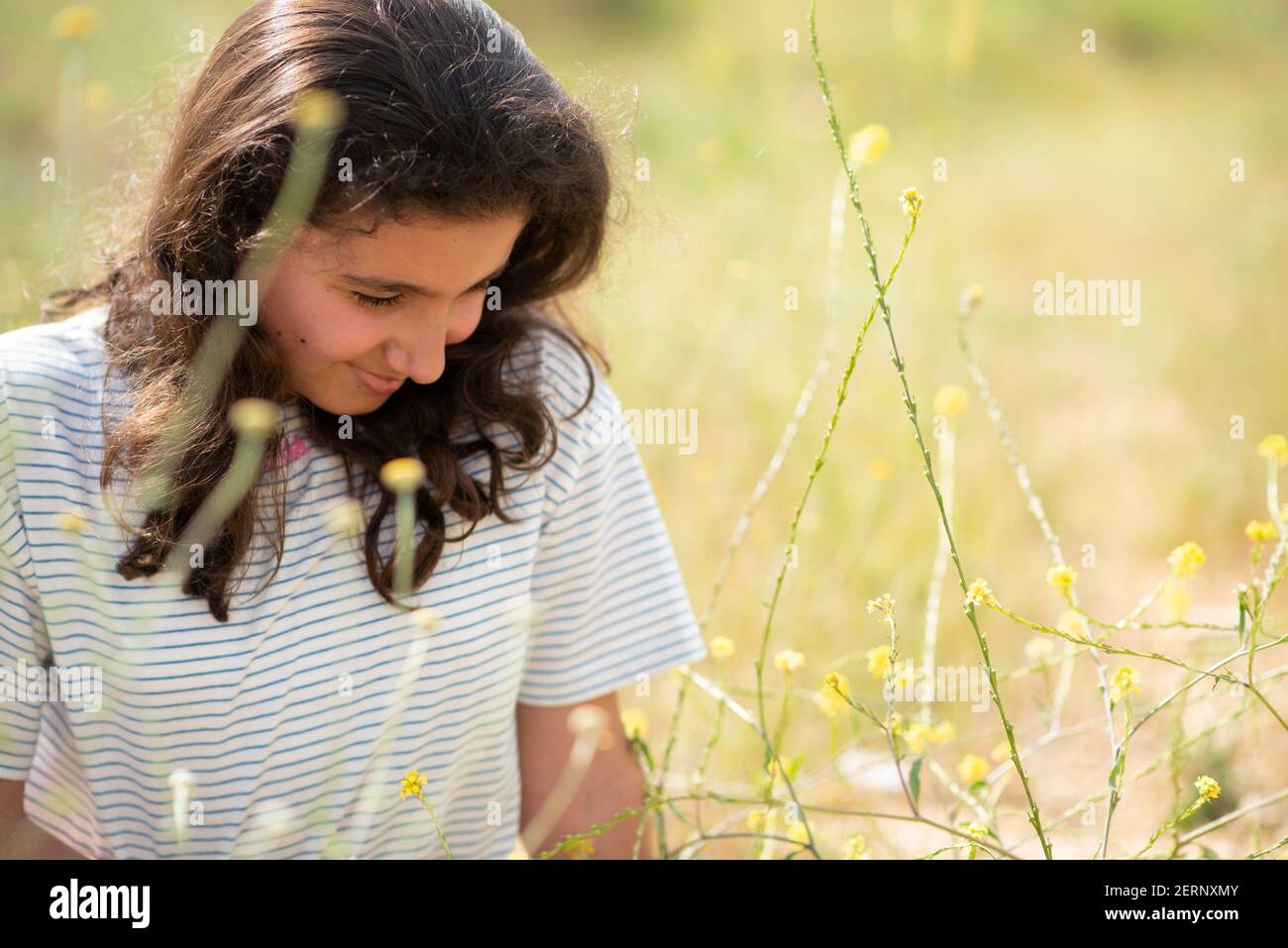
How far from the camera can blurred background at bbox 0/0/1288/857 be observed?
5.96ft

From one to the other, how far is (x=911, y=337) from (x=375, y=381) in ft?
6.69

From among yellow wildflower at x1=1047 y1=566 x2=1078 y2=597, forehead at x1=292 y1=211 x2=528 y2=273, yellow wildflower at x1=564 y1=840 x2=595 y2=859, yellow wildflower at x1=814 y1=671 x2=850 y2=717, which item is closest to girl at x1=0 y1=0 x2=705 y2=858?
forehead at x1=292 y1=211 x2=528 y2=273

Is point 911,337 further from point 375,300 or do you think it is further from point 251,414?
point 251,414

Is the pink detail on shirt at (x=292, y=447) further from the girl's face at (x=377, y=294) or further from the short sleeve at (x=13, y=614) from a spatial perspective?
the short sleeve at (x=13, y=614)

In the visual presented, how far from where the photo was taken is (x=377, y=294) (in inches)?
41.9

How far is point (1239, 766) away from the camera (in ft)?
5.93

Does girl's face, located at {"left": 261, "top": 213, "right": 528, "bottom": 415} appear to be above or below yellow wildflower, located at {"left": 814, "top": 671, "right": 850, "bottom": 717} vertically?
above

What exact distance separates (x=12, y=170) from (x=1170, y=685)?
3541 millimetres

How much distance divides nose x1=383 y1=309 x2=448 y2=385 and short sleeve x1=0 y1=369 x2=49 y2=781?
1.17ft

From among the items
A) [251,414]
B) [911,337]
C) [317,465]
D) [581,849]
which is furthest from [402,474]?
[911,337]

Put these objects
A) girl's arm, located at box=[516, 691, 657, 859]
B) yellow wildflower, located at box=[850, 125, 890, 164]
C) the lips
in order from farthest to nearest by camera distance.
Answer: yellow wildflower, located at box=[850, 125, 890, 164] → girl's arm, located at box=[516, 691, 657, 859] → the lips

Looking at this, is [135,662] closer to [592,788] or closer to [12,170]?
[592,788]

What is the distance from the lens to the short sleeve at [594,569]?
1.32 meters

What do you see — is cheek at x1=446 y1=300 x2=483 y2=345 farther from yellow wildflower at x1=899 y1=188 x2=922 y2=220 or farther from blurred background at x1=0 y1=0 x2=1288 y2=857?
yellow wildflower at x1=899 y1=188 x2=922 y2=220
